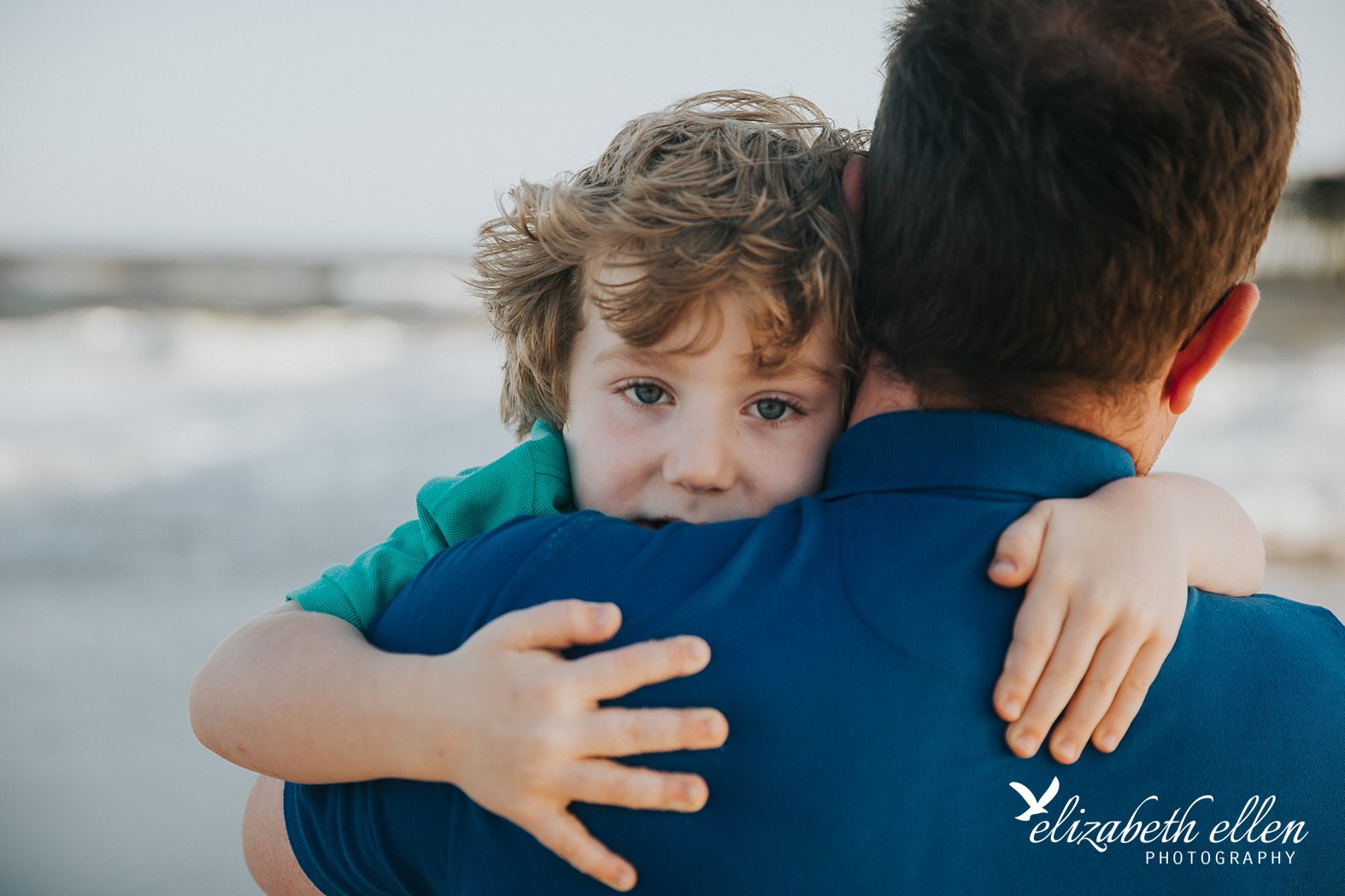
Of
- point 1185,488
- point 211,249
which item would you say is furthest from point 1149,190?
point 211,249

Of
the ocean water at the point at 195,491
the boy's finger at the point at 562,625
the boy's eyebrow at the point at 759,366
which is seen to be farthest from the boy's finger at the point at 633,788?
the ocean water at the point at 195,491

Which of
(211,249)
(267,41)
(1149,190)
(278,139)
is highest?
(1149,190)

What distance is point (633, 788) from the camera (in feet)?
3.23

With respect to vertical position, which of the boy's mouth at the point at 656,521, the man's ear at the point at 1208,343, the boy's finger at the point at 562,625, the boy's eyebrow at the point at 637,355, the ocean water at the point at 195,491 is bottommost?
the ocean water at the point at 195,491

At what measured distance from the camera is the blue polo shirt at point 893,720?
0.98 metres

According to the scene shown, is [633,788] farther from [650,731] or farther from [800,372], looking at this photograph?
[800,372]

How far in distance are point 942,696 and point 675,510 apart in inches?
24.2

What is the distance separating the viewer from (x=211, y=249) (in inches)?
448

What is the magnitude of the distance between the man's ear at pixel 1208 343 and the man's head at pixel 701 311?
0.42 metres

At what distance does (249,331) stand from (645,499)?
861 centimetres

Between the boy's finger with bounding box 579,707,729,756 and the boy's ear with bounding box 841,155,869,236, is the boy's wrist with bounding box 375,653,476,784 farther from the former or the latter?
the boy's ear with bounding box 841,155,869,236

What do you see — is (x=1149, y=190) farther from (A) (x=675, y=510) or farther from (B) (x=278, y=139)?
(B) (x=278, y=139)

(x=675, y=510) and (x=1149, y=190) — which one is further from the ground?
(x=1149, y=190)

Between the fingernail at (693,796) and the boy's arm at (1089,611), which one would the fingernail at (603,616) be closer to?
the fingernail at (693,796)
